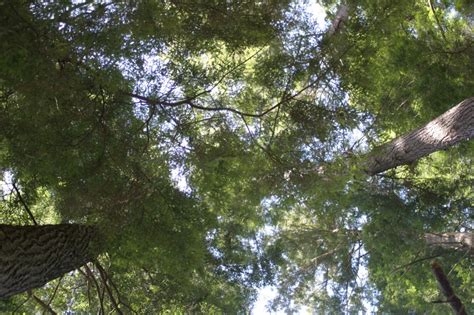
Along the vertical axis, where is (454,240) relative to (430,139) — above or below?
above

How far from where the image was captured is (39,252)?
4.73m

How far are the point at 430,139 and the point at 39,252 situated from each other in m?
4.54

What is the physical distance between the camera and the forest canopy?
4.61 m

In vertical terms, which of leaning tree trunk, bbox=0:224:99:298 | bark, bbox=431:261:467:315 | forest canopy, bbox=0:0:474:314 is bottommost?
leaning tree trunk, bbox=0:224:99:298

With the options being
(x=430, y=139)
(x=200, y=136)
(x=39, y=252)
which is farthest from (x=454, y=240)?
(x=39, y=252)

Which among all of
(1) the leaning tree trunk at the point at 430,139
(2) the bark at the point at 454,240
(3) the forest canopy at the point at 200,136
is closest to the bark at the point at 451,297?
(3) the forest canopy at the point at 200,136

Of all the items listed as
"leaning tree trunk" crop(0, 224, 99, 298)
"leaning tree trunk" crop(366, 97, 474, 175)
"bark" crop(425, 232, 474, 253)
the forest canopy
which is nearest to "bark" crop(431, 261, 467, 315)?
the forest canopy

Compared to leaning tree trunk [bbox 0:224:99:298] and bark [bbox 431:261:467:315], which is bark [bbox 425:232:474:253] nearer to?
bark [bbox 431:261:467:315]

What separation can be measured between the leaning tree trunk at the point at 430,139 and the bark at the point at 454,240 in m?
2.38

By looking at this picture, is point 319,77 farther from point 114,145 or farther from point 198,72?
point 114,145

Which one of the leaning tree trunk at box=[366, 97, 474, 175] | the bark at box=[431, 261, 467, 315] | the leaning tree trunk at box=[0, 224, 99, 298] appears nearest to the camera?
the leaning tree trunk at box=[0, 224, 99, 298]

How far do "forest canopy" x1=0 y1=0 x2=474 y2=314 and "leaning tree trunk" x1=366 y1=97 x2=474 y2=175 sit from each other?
0.02 metres

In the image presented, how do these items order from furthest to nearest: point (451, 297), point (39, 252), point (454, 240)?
1. point (454, 240)
2. point (451, 297)
3. point (39, 252)

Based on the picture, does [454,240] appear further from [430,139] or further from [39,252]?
[39,252]
